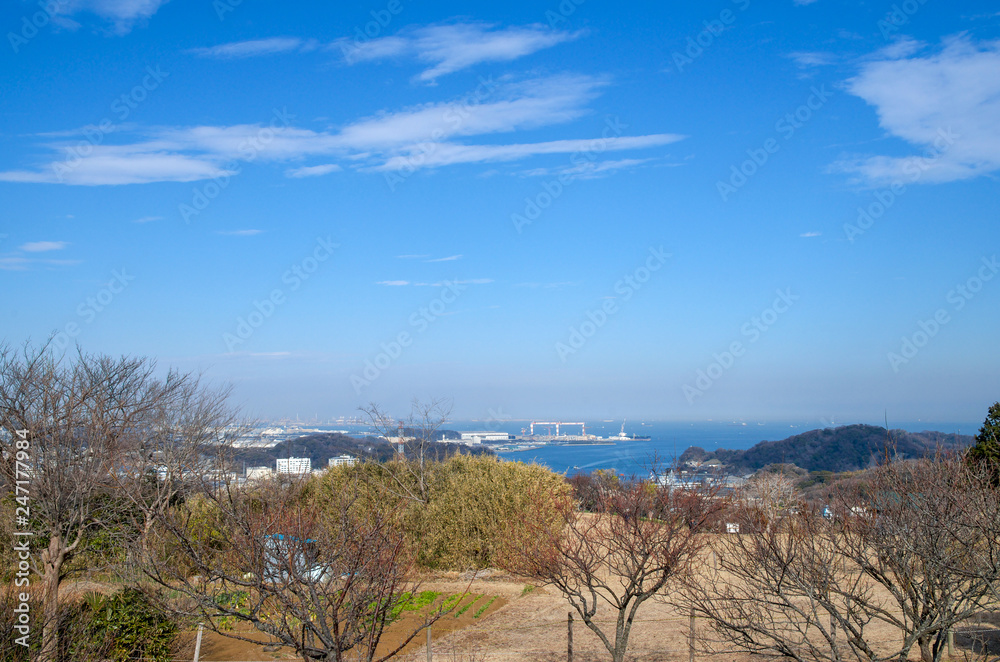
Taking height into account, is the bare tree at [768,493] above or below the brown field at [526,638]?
above

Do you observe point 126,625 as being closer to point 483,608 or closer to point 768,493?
point 483,608

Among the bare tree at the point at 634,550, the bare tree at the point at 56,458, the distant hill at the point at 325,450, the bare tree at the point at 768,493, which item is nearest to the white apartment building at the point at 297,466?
the distant hill at the point at 325,450

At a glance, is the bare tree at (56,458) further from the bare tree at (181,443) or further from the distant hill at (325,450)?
the distant hill at (325,450)

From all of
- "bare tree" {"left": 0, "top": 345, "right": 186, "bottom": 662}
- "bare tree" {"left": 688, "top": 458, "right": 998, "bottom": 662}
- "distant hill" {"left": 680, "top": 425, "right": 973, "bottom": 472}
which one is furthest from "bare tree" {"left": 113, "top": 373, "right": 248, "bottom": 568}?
"distant hill" {"left": 680, "top": 425, "right": 973, "bottom": 472}

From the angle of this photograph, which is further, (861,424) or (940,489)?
(861,424)

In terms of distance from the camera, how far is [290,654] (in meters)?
12.2

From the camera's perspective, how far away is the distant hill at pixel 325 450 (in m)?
27.1

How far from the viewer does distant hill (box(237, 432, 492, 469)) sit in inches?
1068

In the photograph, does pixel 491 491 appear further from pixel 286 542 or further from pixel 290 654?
pixel 286 542

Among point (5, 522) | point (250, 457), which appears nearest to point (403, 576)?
point (5, 522)

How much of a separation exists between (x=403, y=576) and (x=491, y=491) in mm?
15340

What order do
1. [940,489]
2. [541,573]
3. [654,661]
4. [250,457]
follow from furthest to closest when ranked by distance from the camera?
[250,457] → [654,661] → [541,573] → [940,489]

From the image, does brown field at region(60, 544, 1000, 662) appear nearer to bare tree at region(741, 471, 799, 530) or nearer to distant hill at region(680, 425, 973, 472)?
bare tree at region(741, 471, 799, 530)

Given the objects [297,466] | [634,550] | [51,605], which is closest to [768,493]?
[634,550]
